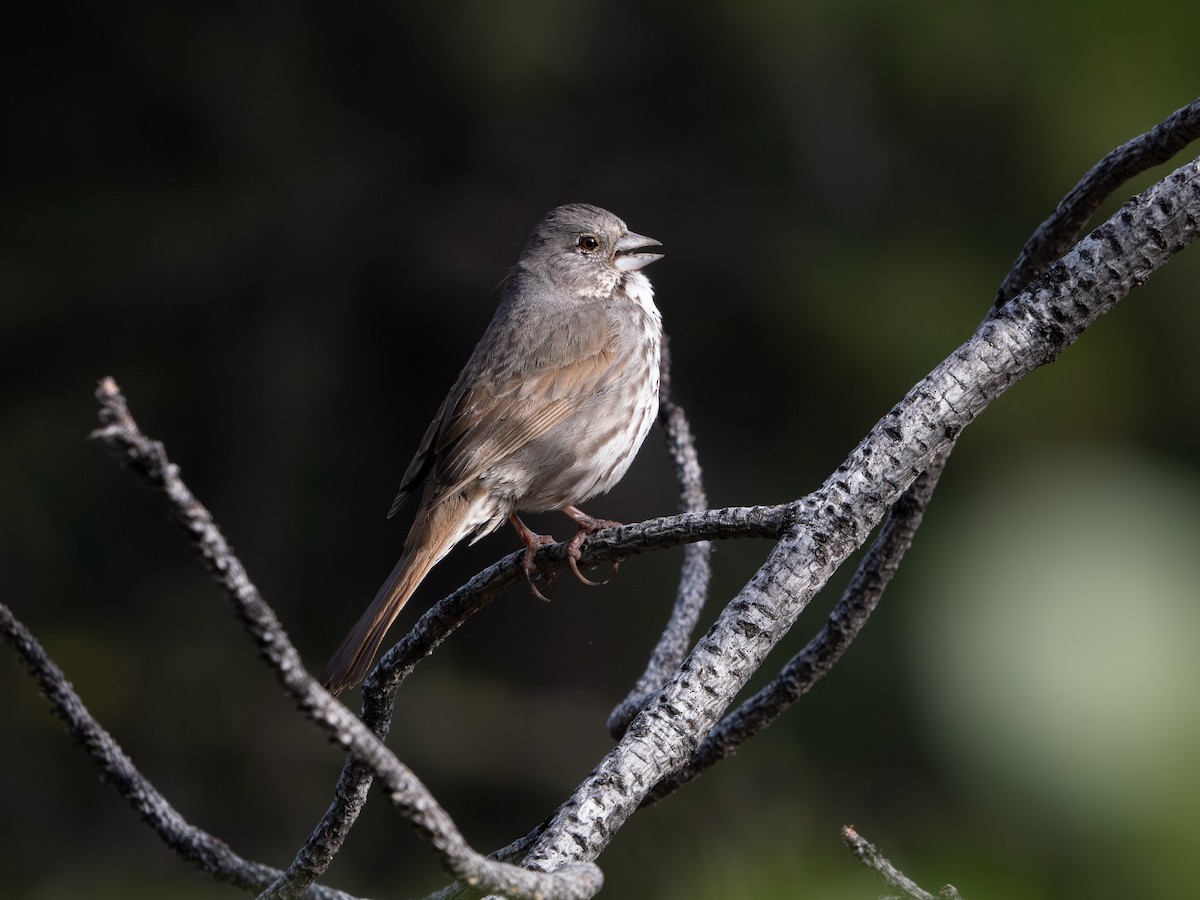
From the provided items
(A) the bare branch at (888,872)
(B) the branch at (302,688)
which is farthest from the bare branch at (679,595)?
(B) the branch at (302,688)

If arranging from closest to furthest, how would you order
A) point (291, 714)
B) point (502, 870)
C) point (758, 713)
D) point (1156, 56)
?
point (502, 870) < point (758, 713) < point (1156, 56) < point (291, 714)

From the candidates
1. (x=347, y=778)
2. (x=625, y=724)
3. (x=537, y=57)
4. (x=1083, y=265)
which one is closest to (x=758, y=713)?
(x=625, y=724)

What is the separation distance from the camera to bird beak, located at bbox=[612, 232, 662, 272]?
174 inches

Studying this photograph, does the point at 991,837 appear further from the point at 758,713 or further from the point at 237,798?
the point at 237,798

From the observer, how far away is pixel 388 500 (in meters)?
6.09

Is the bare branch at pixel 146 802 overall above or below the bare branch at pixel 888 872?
below

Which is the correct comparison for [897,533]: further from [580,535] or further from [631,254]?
[631,254]

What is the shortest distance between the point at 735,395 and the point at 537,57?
1.65m

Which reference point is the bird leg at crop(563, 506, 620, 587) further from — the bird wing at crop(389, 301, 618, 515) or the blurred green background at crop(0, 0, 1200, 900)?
the blurred green background at crop(0, 0, 1200, 900)

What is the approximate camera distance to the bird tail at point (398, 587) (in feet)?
9.88

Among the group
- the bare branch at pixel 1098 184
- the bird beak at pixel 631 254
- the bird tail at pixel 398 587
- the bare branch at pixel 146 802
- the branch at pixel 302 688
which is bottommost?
the bare branch at pixel 146 802

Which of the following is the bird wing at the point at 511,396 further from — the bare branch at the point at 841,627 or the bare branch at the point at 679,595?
the bare branch at the point at 841,627

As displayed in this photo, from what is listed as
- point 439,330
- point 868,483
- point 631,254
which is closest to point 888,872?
point 868,483

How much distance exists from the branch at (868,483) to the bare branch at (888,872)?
230 mm
